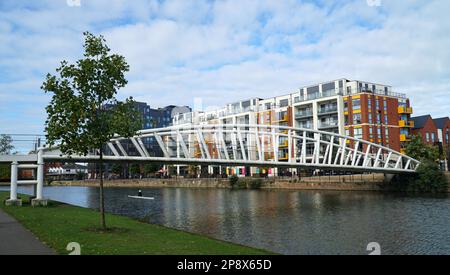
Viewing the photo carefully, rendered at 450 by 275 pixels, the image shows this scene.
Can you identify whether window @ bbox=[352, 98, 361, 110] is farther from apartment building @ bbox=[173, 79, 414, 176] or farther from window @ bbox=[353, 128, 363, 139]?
window @ bbox=[353, 128, 363, 139]

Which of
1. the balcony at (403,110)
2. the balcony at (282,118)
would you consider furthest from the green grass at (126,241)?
the balcony at (403,110)

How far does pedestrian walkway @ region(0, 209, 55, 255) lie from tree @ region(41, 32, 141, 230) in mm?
4045

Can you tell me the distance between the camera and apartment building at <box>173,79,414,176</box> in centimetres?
8044

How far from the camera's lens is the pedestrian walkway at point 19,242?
12858mm

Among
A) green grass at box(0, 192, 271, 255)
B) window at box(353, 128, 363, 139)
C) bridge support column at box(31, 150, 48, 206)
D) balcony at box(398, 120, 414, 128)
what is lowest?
green grass at box(0, 192, 271, 255)

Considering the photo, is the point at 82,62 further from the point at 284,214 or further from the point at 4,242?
the point at 284,214

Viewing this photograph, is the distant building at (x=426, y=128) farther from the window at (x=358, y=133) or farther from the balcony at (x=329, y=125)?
the balcony at (x=329, y=125)

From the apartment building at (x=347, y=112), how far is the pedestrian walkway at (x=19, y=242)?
58.5m

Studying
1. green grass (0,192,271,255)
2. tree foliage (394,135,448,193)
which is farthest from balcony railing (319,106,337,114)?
green grass (0,192,271,255)

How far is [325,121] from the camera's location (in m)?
87.7

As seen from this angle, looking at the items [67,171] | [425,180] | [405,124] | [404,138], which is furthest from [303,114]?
[67,171]

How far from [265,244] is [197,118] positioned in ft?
366

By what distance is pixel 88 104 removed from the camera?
1792cm

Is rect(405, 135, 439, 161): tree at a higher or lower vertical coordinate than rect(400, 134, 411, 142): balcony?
lower
